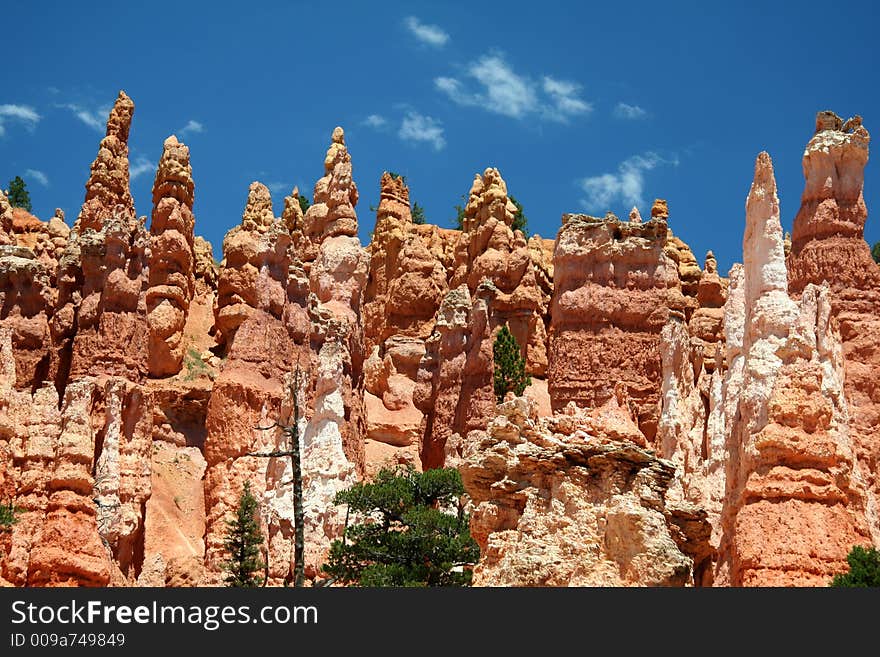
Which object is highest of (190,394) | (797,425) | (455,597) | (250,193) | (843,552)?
(250,193)

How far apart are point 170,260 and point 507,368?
9.83m

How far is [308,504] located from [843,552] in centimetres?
1436

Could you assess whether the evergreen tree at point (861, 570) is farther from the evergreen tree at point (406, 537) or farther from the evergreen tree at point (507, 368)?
the evergreen tree at point (507, 368)

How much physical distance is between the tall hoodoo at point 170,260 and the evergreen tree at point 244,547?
8.58 meters

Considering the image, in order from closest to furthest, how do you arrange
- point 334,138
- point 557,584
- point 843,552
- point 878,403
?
1. point 557,584
2. point 843,552
3. point 878,403
4. point 334,138

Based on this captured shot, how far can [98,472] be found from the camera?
118 feet

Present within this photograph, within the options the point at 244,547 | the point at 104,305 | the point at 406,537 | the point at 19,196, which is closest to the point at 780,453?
the point at 406,537

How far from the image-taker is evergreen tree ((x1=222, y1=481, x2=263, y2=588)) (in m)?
32.0

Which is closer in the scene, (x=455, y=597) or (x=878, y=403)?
(x=455, y=597)

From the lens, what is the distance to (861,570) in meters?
23.1

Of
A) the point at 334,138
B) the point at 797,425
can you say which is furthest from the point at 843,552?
the point at 334,138

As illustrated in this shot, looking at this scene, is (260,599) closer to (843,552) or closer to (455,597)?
(455,597)

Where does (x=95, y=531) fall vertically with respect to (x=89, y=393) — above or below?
below

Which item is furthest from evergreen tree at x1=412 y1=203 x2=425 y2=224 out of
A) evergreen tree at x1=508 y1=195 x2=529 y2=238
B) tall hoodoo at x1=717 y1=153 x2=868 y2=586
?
tall hoodoo at x1=717 y1=153 x2=868 y2=586
